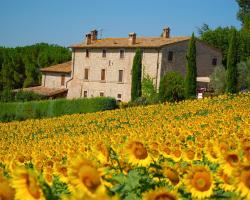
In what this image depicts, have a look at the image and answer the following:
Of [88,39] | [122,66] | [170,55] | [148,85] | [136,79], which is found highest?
[88,39]

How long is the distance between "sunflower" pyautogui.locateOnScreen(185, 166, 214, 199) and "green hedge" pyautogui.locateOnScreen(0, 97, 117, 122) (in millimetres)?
37463

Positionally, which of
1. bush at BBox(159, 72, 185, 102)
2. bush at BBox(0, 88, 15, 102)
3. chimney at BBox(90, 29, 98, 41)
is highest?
chimney at BBox(90, 29, 98, 41)

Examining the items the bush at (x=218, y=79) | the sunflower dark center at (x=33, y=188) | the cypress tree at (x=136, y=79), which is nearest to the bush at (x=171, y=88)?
the cypress tree at (x=136, y=79)

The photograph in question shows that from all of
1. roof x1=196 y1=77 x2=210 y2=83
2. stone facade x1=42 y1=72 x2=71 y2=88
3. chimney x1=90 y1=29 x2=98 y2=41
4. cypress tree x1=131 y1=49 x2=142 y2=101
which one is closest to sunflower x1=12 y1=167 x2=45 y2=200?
cypress tree x1=131 y1=49 x2=142 y2=101

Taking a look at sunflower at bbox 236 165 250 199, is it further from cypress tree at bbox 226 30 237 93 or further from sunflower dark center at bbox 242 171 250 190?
cypress tree at bbox 226 30 237 93

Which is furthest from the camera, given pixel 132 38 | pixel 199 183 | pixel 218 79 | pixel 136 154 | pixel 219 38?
pixel 219 38

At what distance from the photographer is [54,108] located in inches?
1624

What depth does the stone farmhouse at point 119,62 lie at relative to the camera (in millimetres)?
50062

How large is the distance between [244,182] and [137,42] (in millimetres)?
50949

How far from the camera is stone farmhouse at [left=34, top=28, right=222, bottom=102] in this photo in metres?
50.1

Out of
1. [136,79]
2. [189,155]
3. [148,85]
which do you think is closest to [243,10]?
[148,85]

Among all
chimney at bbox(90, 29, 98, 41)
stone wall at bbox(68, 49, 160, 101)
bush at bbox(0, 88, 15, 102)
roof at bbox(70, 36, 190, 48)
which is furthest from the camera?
chimney at bbox(90, 29, 98, 41)

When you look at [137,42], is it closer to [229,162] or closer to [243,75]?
[243,75]

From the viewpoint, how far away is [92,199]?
6.41ft
